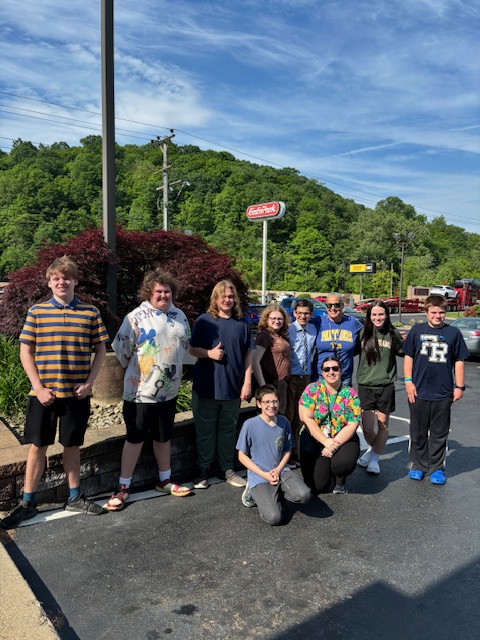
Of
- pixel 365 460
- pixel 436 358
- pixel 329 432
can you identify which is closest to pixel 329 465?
pixel 329 432

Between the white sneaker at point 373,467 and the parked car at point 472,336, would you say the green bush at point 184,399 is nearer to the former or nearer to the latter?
the white sneaker at point 373,467

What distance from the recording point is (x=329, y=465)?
404 cm

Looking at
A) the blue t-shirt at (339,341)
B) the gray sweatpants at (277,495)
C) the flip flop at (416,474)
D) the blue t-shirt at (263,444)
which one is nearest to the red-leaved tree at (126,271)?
the blue t-shirt at (339,341)

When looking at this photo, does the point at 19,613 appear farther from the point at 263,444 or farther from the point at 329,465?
the point at 329,465

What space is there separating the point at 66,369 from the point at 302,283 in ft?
205

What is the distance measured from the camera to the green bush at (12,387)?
5092mm

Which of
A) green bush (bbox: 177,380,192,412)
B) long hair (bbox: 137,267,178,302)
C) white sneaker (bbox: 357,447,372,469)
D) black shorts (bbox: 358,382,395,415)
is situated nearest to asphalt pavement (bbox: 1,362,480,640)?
white sneaker (bbox: 357,447,372,469)

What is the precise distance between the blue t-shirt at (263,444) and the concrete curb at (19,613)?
176 cm

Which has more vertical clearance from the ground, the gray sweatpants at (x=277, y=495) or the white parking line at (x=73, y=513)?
the gray sweatpants at (x=277, y=495)

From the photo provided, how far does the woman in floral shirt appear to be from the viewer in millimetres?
4023

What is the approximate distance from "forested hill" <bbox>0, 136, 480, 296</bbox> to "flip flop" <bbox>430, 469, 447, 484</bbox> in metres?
47.8

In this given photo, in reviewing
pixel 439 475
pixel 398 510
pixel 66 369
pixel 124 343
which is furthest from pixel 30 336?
pixel 439 475

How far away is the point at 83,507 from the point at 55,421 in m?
0.69

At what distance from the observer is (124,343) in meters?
3.74
